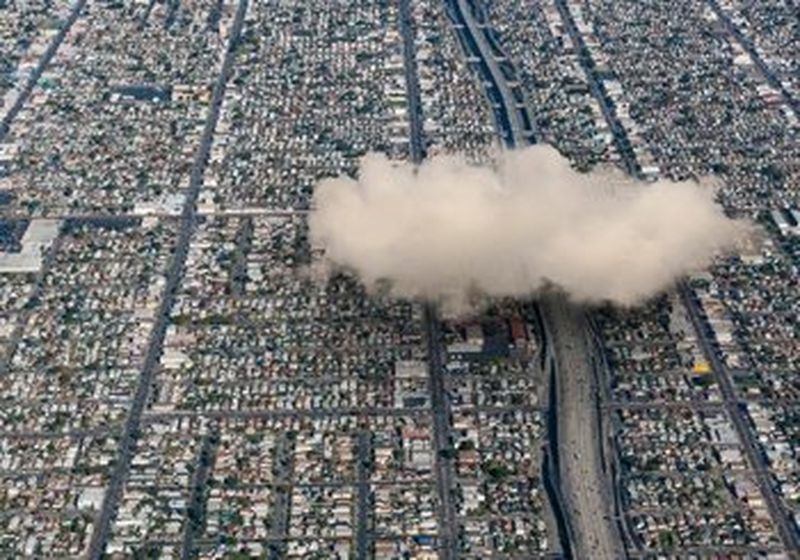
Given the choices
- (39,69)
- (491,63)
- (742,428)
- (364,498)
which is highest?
(742,428)

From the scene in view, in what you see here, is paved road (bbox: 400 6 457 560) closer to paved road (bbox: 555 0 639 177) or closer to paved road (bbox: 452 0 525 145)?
paved road (bbox: 555 0 639 177)

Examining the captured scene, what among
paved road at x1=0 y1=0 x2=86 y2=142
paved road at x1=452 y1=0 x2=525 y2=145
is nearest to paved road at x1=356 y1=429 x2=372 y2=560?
paved road at x1=452 y1=0 x2=525 y2=145

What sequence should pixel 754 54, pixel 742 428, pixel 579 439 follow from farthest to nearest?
1. pixel 754 54
2. pixel 742 428
3. pixel 579 439

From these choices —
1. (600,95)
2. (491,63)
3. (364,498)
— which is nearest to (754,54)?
(600,95)

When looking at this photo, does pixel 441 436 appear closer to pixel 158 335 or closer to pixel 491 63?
pixel 158 335

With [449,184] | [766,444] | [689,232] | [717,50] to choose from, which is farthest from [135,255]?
[717,50]

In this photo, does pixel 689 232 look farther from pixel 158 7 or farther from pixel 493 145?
pixel 158 7
